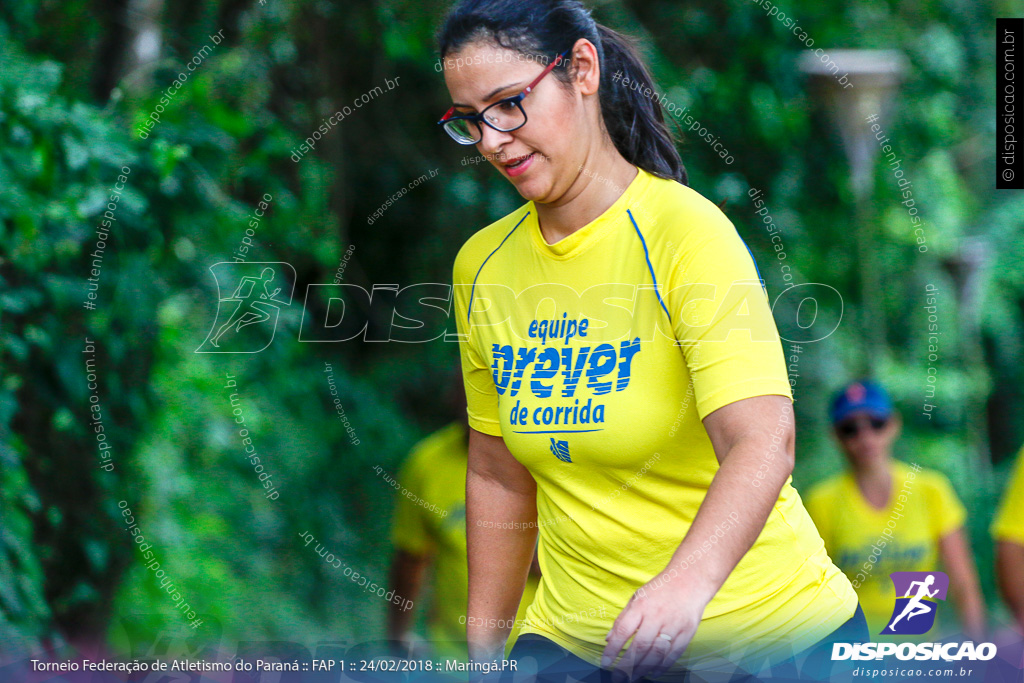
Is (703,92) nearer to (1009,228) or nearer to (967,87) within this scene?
(967,87)

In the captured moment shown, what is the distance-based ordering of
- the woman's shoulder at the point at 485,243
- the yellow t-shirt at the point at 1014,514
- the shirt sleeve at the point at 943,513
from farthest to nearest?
the shirt sleeve at the point at 943,513, the yellow t-shirt at the point at 1014,514, the woman's shoulder at the point at 485,243

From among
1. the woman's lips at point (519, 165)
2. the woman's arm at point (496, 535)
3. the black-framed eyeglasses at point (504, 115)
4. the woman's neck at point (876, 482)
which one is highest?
the black-framed eyeglasses at point (504, 115)

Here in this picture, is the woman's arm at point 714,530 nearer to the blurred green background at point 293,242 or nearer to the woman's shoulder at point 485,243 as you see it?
the woman's shoulder at point 485,243

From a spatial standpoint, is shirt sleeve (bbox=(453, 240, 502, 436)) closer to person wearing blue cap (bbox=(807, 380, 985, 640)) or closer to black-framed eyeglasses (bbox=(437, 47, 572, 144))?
black-framed eyeglasses (bbox=(437, 47, 572, 144))

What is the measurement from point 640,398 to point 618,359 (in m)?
0.07

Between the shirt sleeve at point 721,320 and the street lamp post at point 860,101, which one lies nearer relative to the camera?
the shirt sleeve at point 721,320

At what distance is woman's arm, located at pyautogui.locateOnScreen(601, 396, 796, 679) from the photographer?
45.5 inches

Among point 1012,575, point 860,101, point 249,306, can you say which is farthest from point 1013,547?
point 249,306

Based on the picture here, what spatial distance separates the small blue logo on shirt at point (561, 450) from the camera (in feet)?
4.83

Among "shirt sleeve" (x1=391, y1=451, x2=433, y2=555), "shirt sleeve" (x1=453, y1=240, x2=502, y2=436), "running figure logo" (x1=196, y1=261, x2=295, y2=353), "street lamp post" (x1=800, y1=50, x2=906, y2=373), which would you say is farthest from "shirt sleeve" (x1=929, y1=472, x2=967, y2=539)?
"running figure logo" (x1=196, y1=261, x2=295, y2=353)

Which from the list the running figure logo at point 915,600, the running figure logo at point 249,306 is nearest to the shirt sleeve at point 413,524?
the running figure logo at point 249,306

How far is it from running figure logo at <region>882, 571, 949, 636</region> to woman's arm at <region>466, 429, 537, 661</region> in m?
1.42

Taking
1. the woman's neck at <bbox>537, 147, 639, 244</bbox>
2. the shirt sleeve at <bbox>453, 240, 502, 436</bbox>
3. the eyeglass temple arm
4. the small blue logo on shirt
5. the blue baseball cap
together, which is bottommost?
the blue baseball cap

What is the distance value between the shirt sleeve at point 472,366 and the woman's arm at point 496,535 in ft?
0.11
